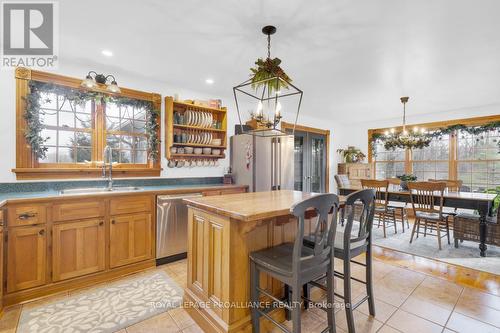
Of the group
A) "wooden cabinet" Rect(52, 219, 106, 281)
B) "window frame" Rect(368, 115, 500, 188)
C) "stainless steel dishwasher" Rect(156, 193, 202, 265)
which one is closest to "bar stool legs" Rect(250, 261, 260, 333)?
"stainless steel dishwasher" Rect(156, 193, 202, 265)

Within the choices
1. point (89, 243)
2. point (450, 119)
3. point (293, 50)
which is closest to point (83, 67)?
point (89, 243)

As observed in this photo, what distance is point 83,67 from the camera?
10.0ft

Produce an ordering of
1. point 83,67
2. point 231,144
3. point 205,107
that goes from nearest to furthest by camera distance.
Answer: point 83,67, point 205,107, point 231,144

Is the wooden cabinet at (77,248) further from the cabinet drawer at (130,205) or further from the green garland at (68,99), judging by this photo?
the green garland at (68,99)

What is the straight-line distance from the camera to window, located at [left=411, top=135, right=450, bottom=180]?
563cm

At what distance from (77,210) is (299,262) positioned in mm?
2309

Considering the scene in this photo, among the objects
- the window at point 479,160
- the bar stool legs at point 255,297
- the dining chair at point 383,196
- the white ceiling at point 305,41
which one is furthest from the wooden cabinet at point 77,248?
the window at point 479,160

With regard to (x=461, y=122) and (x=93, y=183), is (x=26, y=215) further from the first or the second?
(x=461, y=122)

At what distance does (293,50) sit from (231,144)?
212 centimetres

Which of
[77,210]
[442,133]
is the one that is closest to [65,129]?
[77,210]

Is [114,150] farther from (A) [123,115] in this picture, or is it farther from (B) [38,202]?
(B) [38,202]

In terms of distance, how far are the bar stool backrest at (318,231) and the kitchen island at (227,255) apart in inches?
10.1

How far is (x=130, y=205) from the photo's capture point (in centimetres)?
277

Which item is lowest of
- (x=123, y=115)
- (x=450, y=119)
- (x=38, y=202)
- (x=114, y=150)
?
(x=38, y=202)
